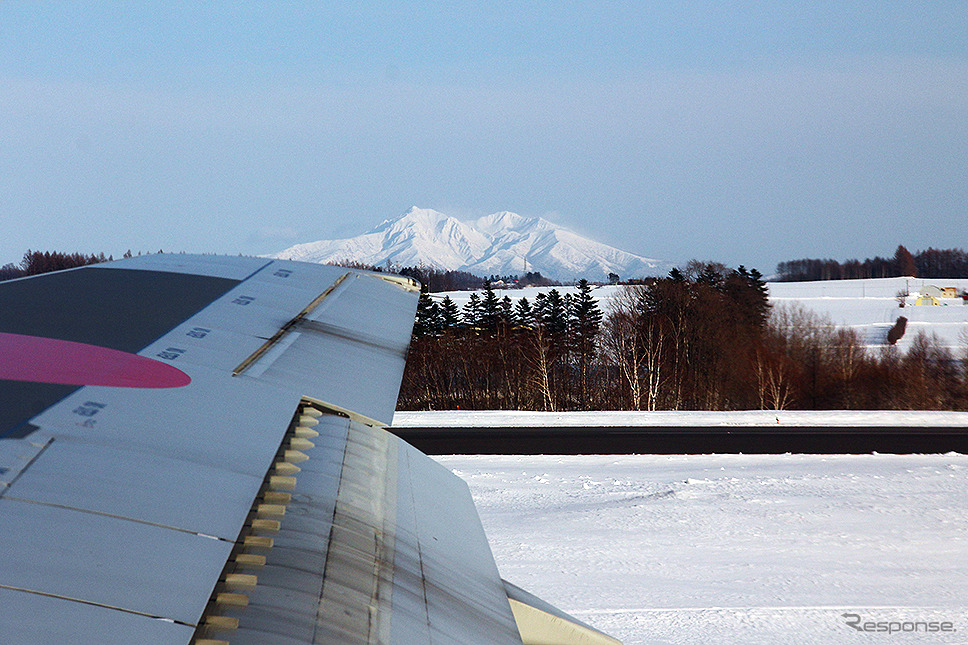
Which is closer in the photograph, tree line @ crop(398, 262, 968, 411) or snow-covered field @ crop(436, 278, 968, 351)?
tree line @ crop(398, 262, 968, 411)

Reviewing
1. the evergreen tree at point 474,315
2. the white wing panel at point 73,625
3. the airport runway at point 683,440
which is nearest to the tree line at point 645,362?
the evergreen tree at point 474,315

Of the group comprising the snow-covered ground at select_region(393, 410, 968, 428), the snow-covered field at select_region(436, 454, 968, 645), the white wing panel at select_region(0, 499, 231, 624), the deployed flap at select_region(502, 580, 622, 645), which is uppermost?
the white wing panel at select_region(0, 499, 231, 624)

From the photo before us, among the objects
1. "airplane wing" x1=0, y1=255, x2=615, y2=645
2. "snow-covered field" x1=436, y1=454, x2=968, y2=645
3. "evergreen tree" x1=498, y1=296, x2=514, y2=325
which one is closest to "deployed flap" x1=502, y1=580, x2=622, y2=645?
"airplane wing" x1=0, y1=255, x2=615, y2=645

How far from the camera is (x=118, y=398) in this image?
2.09m

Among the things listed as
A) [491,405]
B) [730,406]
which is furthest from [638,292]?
[491,405]

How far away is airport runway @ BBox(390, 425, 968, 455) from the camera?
17422mm

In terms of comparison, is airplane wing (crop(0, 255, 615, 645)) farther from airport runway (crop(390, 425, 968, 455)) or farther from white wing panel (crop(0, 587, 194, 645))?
airport runway (crop(390, 425, 968, 455))

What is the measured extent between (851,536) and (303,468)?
10.3 m

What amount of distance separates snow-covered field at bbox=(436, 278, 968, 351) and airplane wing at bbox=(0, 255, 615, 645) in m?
47.4

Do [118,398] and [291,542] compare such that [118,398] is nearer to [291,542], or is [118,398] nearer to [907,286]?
[291,542]

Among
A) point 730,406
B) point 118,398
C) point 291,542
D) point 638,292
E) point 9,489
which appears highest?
point 638,292

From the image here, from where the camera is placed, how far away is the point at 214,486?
1.61 meters

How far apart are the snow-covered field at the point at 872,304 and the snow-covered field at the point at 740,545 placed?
36.1 m

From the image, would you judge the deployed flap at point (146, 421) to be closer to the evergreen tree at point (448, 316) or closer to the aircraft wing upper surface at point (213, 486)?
the aircraft wing upper surface at point (213, 486)
